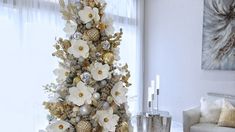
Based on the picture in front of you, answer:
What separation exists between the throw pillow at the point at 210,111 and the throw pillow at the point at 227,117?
0.14m

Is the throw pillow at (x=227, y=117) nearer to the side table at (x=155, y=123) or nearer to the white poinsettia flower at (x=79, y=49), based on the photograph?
the side table at (x=155, y=123)

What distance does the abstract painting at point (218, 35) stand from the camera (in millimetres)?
4273

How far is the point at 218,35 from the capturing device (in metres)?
4.40

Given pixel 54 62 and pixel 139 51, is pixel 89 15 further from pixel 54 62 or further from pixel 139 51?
pixel 139 51

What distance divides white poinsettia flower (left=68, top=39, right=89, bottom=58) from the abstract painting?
10.3 feet

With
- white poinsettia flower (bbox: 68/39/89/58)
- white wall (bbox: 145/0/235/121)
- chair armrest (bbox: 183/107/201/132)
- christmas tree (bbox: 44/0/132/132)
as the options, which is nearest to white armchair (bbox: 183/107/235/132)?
chair armrest (bbox: 183/107/201/132)

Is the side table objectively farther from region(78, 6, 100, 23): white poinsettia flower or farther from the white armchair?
region(78, 6, 100, 23): white poinsettia flower

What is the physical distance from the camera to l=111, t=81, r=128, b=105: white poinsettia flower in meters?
1.96

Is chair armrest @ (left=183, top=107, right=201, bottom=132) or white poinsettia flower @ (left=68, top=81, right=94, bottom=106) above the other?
white poinsettia flower @ (left=68, top=81, right=94, bottom=106)

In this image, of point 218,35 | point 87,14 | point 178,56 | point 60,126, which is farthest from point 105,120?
point 178,56

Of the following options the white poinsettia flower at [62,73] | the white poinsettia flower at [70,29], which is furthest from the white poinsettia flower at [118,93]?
the white poinsettia flower at [70,29]

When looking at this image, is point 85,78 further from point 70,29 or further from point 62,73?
point 70,29

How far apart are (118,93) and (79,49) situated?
436 mm

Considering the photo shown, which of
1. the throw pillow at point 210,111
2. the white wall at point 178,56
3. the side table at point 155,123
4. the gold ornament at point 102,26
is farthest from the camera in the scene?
the white wall at point 178,56
